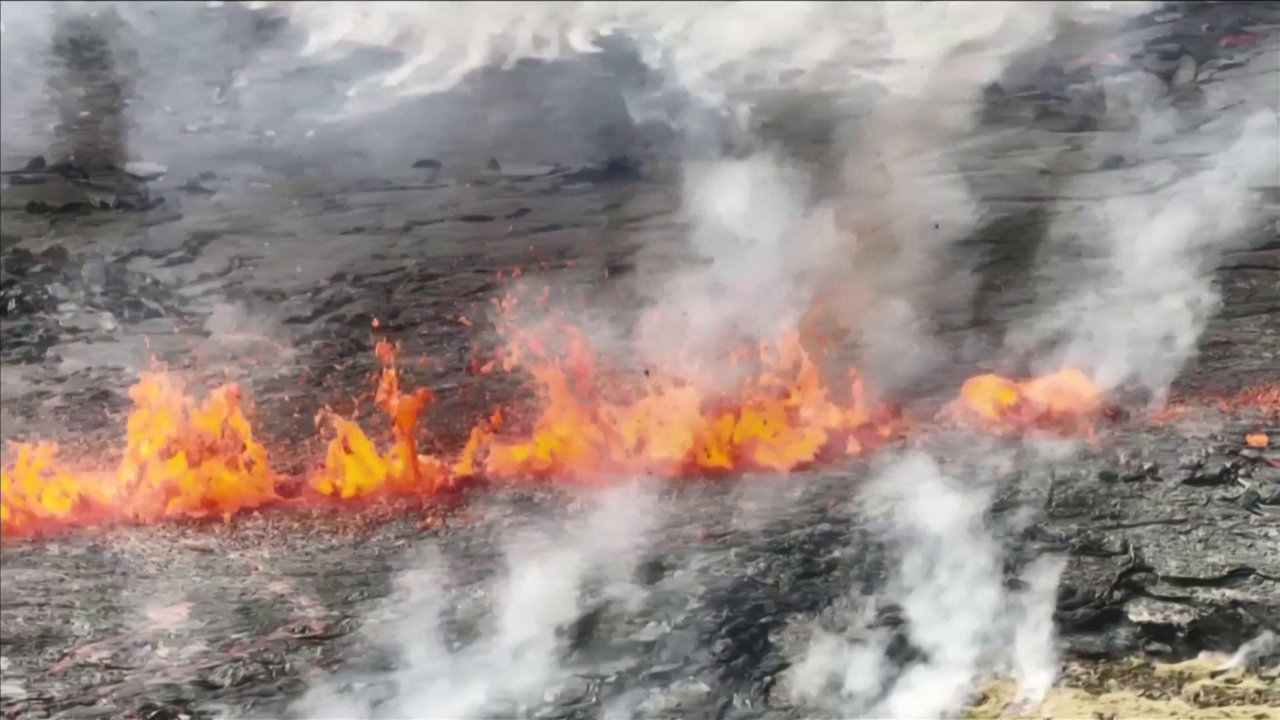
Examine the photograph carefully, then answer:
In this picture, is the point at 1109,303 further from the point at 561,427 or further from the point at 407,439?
the point at 407,439

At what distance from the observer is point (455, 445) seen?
1352 mm

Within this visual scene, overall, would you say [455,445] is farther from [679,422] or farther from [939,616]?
[939,616]

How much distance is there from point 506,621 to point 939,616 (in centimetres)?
60

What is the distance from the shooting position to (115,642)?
138cm

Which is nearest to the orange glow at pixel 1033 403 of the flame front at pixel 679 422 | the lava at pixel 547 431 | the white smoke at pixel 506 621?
the lava at pixel 547 431

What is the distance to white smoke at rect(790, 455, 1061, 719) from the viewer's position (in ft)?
4.26

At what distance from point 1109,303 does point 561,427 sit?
0.76 meters

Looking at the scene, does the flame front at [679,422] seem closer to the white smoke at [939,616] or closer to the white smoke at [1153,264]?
the white smoke at [939,616]

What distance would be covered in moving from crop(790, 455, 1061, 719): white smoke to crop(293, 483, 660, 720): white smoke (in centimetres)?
31

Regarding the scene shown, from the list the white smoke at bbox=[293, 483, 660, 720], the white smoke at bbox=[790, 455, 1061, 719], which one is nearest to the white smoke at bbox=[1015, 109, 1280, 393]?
the white smoke at bbox=[790, 455, 1061, 719]

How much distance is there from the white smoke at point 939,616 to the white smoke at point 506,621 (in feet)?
1.03

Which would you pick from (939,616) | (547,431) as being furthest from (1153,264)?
(547,431)

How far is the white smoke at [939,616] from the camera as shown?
4.26ft

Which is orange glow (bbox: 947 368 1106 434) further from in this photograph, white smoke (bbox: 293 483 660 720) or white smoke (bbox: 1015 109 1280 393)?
white smoke (bbox: 293 483 660 720)
